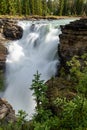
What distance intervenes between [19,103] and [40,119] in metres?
20.9

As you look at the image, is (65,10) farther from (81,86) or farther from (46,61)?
(81,86)

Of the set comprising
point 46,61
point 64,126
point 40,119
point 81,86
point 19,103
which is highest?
point 81,86

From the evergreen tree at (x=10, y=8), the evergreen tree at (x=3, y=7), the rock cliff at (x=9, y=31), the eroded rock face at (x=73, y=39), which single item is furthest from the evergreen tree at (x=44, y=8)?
the eroded rock face at (x=73, y=39)

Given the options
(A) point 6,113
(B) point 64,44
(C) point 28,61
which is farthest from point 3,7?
(A) point 6,113

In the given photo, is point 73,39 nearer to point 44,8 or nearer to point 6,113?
point 6,113

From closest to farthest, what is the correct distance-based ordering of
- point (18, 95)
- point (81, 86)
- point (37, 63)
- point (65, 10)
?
point (81, 86) → point (18, 95) → point (37, 63) → point (65, 10)

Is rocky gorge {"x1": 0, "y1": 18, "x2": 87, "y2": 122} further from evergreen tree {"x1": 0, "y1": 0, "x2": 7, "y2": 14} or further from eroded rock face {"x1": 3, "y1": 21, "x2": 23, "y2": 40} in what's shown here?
evergreen tree {"x1": 0, "y1": 0, "x2": 7, "y2": 14}

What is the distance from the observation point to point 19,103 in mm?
37031

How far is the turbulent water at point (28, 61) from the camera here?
39.0 m

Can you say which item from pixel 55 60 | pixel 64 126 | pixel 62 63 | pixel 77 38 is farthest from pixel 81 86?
pixel 55 60

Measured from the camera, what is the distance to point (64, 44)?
38.3 m

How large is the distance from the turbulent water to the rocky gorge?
1574mm

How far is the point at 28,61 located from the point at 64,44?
10.8 m

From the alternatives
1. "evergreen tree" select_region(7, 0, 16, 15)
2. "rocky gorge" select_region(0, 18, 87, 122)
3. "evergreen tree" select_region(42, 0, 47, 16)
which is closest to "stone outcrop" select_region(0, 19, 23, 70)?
"rocky gorge" select_region(0, 18, 87, 122)
